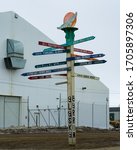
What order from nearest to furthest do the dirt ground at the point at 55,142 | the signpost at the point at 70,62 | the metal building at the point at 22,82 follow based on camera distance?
1. the dirt ground at the point at 55,142
2. the signpost at the point at 70,62
3. the metal building at the point at 22,82

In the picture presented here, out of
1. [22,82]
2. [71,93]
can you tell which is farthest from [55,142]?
[22,82]

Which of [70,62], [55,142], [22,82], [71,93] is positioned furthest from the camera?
[22,82]

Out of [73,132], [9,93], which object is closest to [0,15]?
[9,93]

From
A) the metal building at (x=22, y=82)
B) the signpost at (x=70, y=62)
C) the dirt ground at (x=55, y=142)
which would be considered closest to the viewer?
the dirt ground at (x=55, y=142)

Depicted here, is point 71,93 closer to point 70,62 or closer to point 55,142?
point 70,62

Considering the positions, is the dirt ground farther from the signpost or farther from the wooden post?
the signpost

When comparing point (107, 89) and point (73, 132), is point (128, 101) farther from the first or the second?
point (107, 89)

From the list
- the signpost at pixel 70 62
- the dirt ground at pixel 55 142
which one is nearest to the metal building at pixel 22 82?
the dirt ground at pixel 55 142

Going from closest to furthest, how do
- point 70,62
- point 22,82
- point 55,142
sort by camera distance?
point 70,62 → point 55,142 → point 22,82

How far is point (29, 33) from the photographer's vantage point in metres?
53.3

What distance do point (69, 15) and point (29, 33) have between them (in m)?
32.9

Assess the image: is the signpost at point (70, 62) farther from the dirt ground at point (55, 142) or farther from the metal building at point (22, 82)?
the metal building at point (22, 82)

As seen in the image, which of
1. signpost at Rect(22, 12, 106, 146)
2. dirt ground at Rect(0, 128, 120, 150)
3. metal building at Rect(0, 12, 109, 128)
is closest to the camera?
dirt ground at Rect(0, 128, 120, 150)

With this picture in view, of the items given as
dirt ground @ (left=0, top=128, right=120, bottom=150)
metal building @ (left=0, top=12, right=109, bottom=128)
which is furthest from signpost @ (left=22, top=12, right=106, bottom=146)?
metal building @ (left=0, top=12, right=109, bottom=128)
